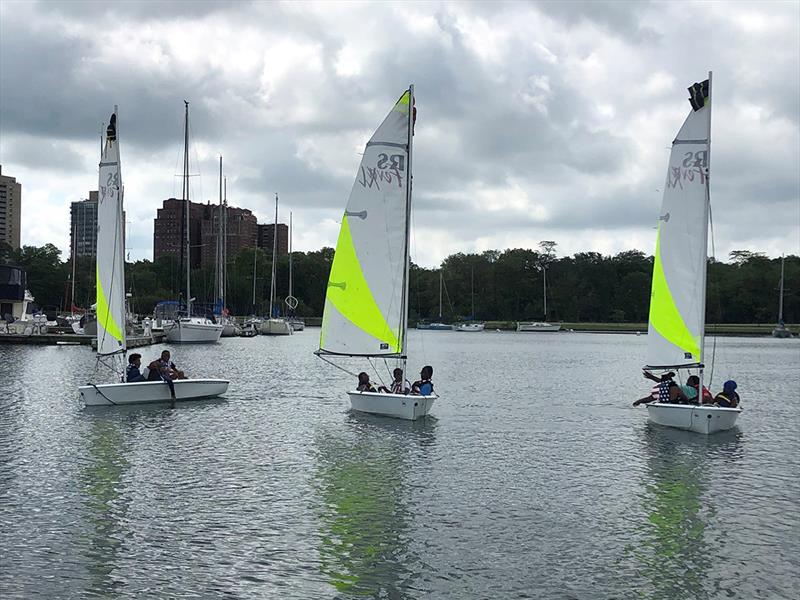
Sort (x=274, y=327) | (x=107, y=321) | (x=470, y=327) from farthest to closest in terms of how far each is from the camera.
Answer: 1. (x=470, y=327)
2. (x=274, y=327)
3. (x=107, y=321)

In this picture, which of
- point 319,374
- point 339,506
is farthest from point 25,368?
point 339,506

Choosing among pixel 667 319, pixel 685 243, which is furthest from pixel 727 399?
pixel 685 243

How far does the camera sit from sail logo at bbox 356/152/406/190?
2650 cm

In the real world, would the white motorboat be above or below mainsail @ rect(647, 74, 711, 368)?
below

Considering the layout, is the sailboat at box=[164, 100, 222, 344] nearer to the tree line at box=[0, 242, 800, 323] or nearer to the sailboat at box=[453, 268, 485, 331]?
the tree line at box=[0, 242, 800, 323]

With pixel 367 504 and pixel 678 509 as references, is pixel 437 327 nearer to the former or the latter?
pixel 678 509

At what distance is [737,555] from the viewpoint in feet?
Result: 43.1

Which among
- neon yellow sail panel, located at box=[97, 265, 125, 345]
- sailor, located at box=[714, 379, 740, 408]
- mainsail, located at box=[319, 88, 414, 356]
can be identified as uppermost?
mainsail, located at box=[319, 88, 414, 356]

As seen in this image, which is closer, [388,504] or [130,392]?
[388,504]

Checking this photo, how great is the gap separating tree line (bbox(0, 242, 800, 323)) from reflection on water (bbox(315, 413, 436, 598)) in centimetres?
11140

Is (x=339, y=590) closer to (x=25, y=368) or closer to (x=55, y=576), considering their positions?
(x=55, y=576)

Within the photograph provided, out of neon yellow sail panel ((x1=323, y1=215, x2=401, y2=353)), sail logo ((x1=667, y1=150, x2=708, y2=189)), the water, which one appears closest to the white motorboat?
the water

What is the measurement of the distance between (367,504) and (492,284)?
151628 mm

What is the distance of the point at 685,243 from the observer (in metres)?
25.4
